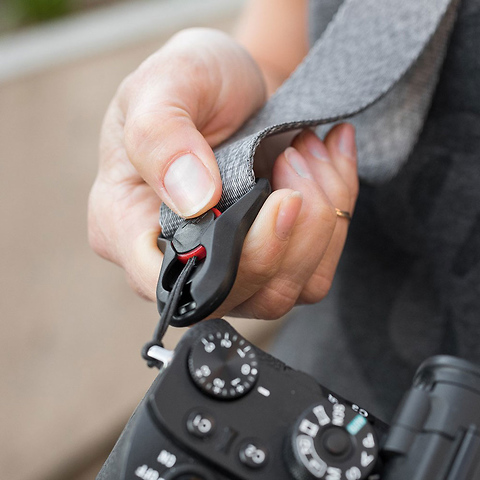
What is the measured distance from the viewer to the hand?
392 mm

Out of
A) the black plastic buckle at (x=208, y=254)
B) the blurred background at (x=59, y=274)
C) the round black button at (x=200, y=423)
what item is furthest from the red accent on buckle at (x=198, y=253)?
the blurred background at (x=59, y=274)

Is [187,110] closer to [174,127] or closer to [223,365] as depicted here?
[174,127]

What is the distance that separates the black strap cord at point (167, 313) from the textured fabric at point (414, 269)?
9.9 inches

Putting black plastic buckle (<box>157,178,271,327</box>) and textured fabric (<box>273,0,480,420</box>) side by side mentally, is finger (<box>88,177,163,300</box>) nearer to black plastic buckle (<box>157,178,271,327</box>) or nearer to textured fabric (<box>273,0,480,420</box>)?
black plastic buckle (<box>157,178,271,327</box>)

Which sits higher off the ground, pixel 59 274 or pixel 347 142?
pixel 347 142

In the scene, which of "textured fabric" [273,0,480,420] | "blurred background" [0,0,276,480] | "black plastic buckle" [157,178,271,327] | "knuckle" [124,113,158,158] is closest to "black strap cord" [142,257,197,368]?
"black plastic buckle" [157,178,271,327]

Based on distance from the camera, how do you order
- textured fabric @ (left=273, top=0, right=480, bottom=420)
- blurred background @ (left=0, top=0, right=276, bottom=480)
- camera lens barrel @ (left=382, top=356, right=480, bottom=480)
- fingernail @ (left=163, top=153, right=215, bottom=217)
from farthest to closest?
blurred background @ (left=0, top=0, right=276, bottom=480) → textured fabric @ (left=273, top=0, right=480, bottom=420) → fingernail @ (left=163, top=153, right=215, bottom=217) → camera lens barrel @ (left=382, top=356, right=480, bottom=480)

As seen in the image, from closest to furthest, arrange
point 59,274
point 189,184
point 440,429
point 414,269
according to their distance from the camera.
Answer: point 440,429 → point 189,184 → point 414,269 → point 59,274

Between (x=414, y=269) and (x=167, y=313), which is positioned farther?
(x=414, y=269)

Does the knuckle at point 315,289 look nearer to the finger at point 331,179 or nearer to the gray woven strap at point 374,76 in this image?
the finger at point 331,179

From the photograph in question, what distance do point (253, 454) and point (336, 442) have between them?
0.13 feet

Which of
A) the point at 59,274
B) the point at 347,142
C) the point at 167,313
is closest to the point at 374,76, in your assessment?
the point at 347,142

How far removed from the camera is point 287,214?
37 cm

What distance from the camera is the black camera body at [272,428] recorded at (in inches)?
11.0
